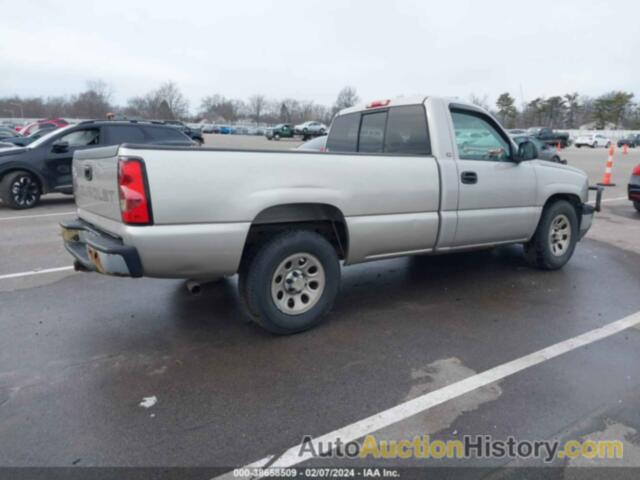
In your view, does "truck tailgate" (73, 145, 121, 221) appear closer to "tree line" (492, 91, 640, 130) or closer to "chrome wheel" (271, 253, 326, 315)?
"chrome wheel" (271, 253, 326, 315)

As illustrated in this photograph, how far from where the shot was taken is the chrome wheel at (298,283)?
12.1 ft

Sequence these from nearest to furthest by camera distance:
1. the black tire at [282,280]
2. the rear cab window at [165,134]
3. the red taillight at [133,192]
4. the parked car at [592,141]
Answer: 1. the red taillight at [133,192]
2. the black tire at [282,280]
3. the rear cab window at [165,134]
4. the parked car at [592,141]

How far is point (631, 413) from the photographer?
108 inches

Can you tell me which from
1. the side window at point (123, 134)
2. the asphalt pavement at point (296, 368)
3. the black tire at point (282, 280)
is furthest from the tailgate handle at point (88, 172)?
the side window at point (123, 134)

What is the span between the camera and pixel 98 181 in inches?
136

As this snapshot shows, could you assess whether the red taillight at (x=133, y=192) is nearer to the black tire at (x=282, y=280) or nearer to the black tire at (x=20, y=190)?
the black tire at (x=282, y=280)

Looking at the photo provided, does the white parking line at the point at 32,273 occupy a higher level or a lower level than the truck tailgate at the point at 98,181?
lower

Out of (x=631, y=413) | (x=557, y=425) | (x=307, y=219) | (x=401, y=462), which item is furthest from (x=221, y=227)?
(x=631, y=413)

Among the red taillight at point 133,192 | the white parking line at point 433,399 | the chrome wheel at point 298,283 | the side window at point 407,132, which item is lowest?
the white parking line at point 433,399

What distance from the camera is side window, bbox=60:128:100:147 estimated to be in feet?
33.0

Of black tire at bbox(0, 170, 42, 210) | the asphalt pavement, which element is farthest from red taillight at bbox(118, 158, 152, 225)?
black tire at bbox(0, 170, 42, 210)

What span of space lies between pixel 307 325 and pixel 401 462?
1.63 meters

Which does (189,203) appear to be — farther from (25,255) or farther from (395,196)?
(25,255)

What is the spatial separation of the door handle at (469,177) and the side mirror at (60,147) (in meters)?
8.79
